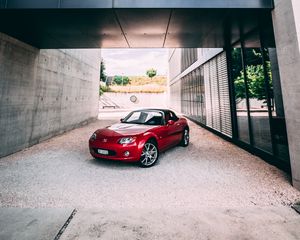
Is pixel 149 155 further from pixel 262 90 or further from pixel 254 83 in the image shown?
pixel 254 83

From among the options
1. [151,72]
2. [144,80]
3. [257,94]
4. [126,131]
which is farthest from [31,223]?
[144,80]

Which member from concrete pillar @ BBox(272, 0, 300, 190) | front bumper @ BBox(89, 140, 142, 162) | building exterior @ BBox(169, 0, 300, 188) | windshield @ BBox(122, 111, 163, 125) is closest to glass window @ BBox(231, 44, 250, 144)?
building exterior @ BBox(169, 0, 300, 188)

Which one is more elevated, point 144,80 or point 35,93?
point 144,80

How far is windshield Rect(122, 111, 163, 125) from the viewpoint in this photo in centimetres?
540

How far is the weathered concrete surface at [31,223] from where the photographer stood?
7.06 feet

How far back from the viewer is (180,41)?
629 centimetres

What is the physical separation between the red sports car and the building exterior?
277 cm

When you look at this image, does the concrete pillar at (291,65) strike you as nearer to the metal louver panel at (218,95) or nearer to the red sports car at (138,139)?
the red sports car at (138,139)

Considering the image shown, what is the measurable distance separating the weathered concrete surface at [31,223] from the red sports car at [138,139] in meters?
1.86

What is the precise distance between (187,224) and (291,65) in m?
3.48

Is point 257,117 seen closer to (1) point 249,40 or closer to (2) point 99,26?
(1) point 249,40

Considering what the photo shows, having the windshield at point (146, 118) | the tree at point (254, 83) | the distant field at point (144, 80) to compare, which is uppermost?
the distant field at point (144, 80)

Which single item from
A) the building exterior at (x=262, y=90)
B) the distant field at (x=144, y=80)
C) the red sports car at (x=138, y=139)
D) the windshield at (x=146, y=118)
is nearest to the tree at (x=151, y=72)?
the distant field at (x=144, y=80)

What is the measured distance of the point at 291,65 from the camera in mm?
3250
